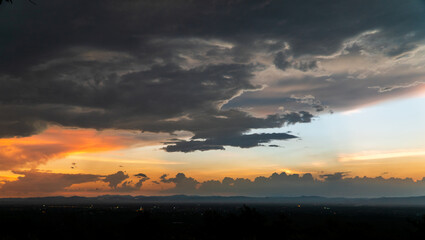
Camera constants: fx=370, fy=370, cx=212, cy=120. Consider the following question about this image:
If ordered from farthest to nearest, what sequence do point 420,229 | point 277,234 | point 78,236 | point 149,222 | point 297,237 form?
point 78,236 < point 149,222 < point 277,234 < point 297,237 < point 420,229

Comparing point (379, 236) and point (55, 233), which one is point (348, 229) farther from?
point (55, 233)

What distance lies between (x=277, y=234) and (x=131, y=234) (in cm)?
3656

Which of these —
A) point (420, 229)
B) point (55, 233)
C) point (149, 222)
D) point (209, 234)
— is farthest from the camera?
point (55, 233)

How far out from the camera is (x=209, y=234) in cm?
7600

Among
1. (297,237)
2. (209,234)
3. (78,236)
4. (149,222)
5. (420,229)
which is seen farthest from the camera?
(78,236)

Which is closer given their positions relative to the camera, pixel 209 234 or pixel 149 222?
pixel 209 234

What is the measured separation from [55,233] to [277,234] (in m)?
95.9

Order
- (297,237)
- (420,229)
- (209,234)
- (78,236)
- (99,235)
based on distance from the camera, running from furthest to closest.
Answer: (78,236) < (99,235) < (209,234) < (297,237) < (420,229)

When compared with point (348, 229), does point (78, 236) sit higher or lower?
lower

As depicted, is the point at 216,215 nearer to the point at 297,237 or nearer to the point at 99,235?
the point at 297,237

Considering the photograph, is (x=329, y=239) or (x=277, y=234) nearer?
(x=329, y=239)

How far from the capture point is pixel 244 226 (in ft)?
224

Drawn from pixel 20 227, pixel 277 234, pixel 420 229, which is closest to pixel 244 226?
pixel 277 234

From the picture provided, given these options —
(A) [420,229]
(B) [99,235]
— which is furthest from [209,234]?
(B) [99,235]
